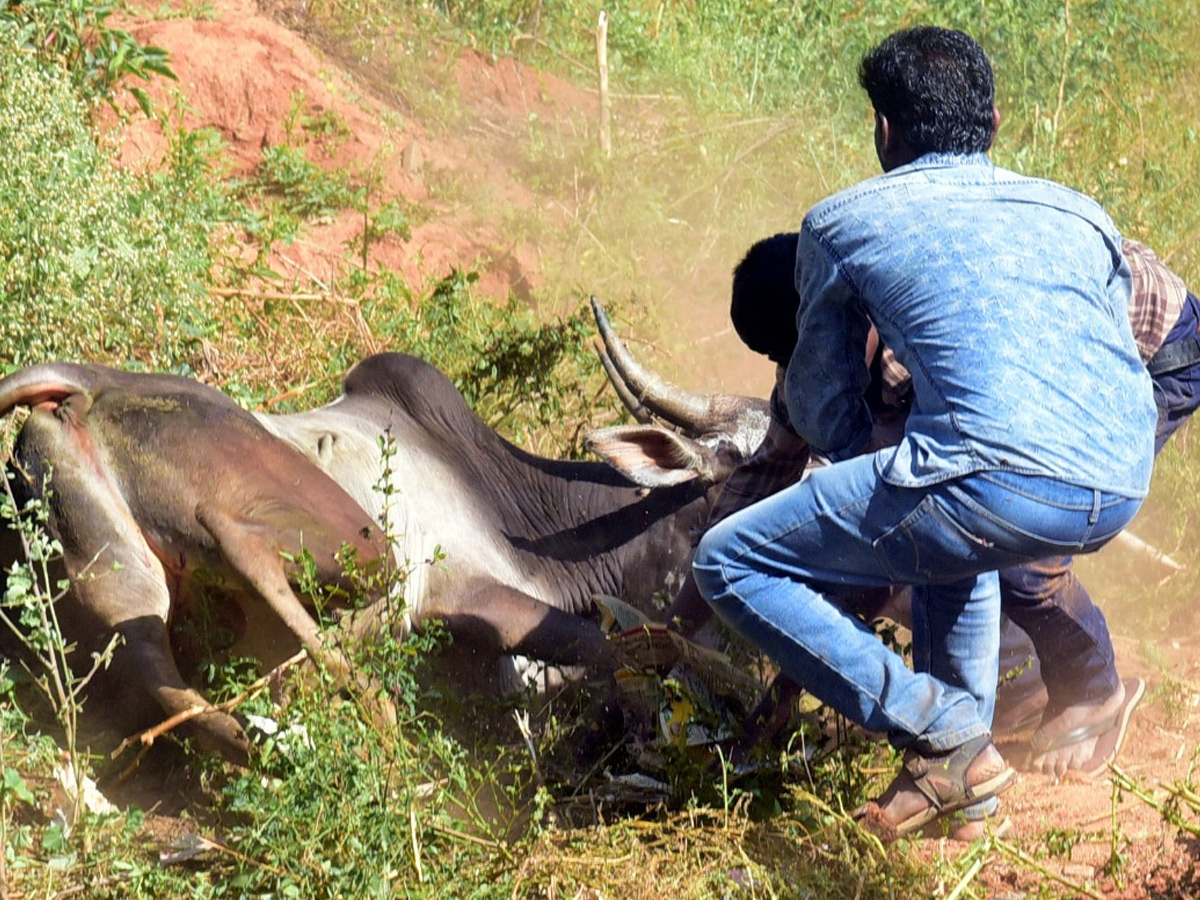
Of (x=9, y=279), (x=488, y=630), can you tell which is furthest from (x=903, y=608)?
(x=9, y=279)

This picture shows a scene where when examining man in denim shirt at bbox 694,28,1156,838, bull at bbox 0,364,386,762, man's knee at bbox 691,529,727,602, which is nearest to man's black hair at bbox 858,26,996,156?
man in denim shirt at bbox 694,28,1156,838

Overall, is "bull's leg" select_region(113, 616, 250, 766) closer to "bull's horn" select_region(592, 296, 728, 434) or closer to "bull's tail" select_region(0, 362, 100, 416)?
"bull's tail" select_region(0, 362, 100, 416)

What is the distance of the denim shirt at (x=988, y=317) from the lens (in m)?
3.04

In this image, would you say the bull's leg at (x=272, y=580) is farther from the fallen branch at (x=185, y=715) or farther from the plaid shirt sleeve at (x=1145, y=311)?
the plaid shirt sleeve at (x=1145, y=311)

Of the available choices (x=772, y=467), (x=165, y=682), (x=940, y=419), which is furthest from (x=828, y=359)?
(x=165, y=682)

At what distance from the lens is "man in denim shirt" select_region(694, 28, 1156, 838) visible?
3057 mm

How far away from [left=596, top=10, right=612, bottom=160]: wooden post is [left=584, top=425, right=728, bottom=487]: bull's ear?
388cm

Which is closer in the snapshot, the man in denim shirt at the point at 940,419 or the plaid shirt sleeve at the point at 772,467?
the man in denim shirt at the point at 940,419

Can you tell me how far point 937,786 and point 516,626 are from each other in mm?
1877

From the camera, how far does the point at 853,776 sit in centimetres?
390

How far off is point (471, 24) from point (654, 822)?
7301 millimetres

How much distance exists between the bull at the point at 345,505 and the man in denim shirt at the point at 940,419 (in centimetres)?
116

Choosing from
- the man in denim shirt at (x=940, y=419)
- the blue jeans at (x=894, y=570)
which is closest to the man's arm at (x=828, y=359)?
the man in denim shirt at (x=940, y=419)

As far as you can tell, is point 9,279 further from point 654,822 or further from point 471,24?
point 471,24
